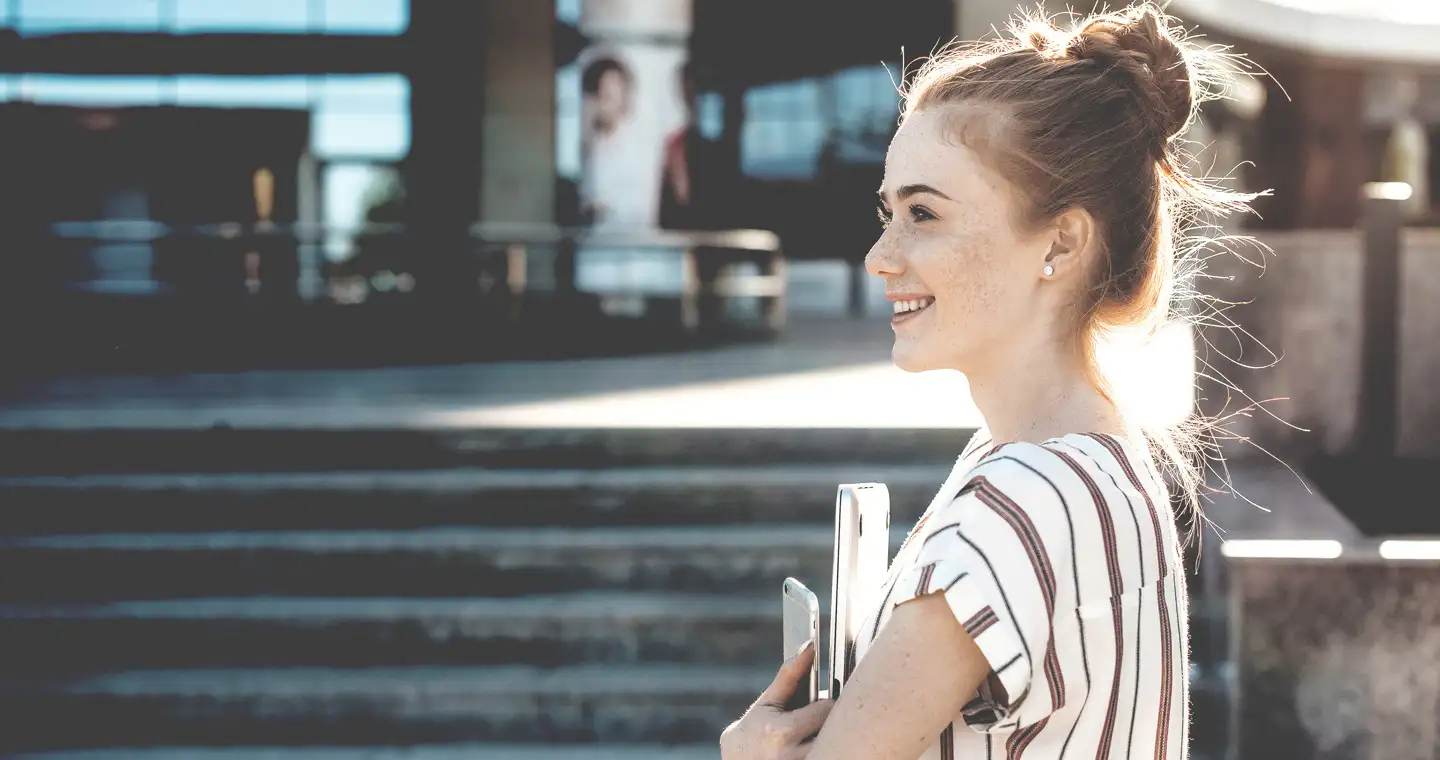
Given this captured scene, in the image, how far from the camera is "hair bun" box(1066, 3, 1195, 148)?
158cm

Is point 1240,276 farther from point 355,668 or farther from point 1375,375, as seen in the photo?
point 355,668

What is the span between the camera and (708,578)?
18.7 feet

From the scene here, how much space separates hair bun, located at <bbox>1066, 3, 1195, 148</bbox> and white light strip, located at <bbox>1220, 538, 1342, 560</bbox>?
8.08 feet

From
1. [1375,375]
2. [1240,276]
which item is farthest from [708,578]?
[1375,375]

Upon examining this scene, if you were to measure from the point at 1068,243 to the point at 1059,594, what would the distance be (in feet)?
1.34

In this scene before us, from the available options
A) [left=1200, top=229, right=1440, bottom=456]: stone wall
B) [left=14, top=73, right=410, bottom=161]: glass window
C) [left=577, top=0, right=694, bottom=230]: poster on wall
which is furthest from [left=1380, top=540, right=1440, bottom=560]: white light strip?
[left=14, top=73, right=410, bottom=161]: glass window

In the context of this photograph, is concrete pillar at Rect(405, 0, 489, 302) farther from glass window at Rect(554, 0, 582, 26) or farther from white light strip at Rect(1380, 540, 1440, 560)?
white light strip at Rect(1380, 540, 1440, 560)

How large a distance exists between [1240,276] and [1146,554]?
4.61 metres

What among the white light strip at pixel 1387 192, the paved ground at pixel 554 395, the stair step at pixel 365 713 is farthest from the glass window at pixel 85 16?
the white light strip at pixel 1387 192

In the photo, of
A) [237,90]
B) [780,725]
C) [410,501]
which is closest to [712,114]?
[237,90]

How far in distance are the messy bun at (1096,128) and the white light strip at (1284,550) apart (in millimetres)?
2398

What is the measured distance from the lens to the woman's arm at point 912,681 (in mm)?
1317

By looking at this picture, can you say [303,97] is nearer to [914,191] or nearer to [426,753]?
[426,753]

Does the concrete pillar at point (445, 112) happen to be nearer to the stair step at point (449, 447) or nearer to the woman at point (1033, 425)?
the stair step at point (449, 447)
